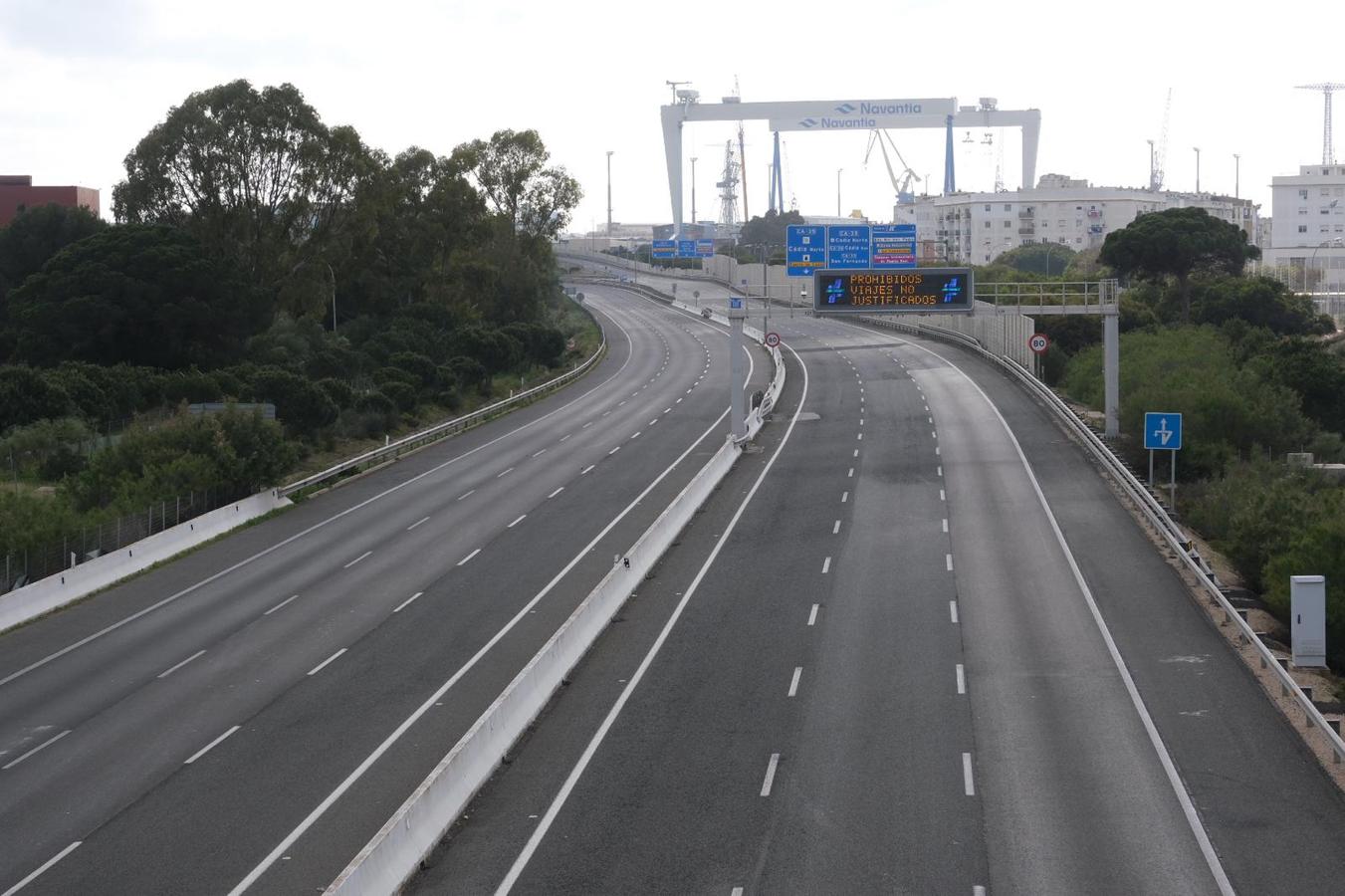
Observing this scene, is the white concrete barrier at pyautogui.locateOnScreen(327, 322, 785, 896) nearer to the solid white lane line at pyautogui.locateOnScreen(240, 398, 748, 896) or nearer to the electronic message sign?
the solid white lane line at pyautogui.locateOnScreen(240, 398, 748, 896)

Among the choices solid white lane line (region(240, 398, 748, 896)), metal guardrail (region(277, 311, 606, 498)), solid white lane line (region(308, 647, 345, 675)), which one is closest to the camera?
solid white lane line (region(240, 398, 748, 896))

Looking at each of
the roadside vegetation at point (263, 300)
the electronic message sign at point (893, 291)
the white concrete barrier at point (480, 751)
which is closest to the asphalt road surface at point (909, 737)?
the white concrete barrier at point (480, 751)

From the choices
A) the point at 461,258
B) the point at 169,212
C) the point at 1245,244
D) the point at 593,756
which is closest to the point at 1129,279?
the point at 1245,244

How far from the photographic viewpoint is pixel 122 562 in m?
34.4

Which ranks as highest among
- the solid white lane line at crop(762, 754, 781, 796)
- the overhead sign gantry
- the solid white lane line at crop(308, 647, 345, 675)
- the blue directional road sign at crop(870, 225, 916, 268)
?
the overhead sign gantry

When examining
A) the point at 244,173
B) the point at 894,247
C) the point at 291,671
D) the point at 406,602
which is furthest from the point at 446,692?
the point at 244,173

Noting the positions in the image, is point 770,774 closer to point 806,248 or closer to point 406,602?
point 406,602

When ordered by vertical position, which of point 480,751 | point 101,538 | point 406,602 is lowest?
point 406,602

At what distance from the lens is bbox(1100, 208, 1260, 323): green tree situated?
94125 mm

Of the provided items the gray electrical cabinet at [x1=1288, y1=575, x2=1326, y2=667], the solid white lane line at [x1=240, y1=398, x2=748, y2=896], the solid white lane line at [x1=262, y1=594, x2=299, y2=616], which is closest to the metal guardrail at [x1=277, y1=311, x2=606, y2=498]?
the solid white lane line at [x1=240, y1=398, x2=748, y2=896]

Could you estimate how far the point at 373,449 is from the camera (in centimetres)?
5172

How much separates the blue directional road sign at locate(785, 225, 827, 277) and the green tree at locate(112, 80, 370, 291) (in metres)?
29.7

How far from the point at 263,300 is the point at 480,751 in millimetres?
57675

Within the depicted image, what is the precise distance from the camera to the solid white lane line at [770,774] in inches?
714
